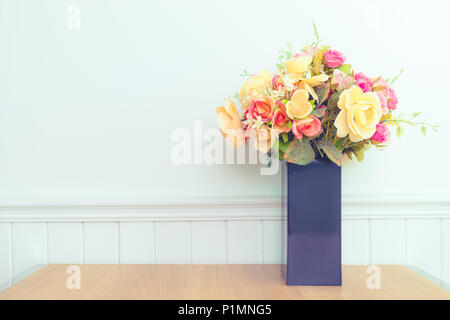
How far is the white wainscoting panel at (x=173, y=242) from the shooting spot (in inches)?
37.7

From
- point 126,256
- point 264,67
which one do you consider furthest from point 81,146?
point 264,67

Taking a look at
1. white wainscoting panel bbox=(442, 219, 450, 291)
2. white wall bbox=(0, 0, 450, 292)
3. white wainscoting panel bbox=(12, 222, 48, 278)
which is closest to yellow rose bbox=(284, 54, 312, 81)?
white wall bbox=(0, 0, 450, 292)

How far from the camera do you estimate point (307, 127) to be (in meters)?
0.68

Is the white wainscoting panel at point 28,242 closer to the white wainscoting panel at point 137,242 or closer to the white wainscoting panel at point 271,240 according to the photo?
the white wainscoting panel at point 137,242

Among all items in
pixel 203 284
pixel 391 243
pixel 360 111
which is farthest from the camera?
pixel 391 243

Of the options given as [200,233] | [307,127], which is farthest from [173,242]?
[307,127]

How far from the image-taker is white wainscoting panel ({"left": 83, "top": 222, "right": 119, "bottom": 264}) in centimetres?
96

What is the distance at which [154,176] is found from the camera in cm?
95

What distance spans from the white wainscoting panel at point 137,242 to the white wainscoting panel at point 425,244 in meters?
0.73

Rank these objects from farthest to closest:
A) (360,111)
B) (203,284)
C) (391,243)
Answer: (391,243), (203,284), (360,111)

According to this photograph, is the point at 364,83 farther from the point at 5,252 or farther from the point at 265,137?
the point at 5,252

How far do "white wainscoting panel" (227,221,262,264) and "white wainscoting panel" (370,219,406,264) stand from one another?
1.06 feet

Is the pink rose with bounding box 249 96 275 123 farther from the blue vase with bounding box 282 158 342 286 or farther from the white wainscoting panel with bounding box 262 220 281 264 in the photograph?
the white wainscoting panel with bounding box 262 220 281 264

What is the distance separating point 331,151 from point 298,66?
187 millimetres
